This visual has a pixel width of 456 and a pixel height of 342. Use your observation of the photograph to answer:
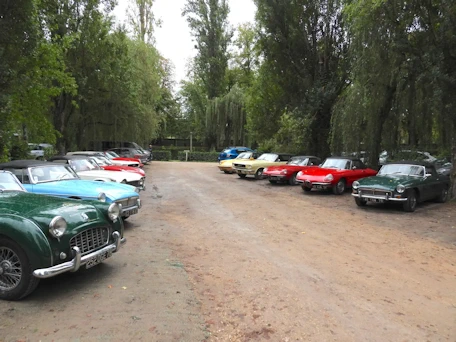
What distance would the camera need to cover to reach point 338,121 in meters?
17.7

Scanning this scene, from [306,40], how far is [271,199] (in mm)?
13420

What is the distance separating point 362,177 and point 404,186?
4.75 meters

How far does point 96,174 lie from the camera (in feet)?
36.1

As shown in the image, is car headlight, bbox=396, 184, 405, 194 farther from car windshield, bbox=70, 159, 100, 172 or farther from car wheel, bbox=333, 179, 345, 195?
car windshield, bbox=70, 159, 100, 172

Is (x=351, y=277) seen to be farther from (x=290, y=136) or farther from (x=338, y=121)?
(x=290, y=136)

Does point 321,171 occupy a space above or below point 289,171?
above

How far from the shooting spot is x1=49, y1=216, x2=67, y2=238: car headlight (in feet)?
13.4

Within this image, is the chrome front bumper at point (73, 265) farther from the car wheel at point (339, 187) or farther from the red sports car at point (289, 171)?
the red sports car at point (289, 171)

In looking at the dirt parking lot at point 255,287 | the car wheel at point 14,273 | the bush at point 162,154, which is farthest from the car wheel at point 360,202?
the bush at point 162,154

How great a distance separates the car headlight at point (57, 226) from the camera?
409 cm

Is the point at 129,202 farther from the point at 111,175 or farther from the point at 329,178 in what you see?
the point at 329,178

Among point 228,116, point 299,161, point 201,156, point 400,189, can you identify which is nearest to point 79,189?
point 400,189

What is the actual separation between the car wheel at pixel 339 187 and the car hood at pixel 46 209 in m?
11.0

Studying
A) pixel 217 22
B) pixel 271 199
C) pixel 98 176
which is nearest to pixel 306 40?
pixel 271 199
